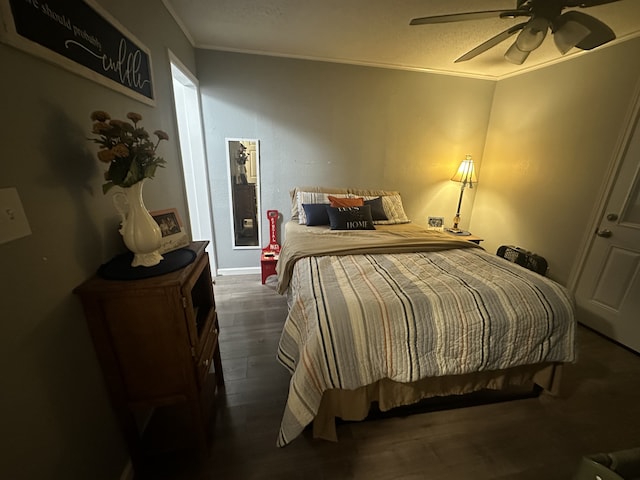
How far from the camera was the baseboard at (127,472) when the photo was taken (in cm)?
107

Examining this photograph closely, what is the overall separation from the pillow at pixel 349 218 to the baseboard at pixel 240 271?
49.4 inches

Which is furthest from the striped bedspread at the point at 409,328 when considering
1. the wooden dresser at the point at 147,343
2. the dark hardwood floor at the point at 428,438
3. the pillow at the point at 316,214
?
the pillow at the point at 316,214

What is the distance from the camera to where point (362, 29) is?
2039mm

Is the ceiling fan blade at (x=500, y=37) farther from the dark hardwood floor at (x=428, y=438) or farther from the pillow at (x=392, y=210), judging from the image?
the dark hardwood floor at (x=428, y=438)

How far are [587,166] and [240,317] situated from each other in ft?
11.1

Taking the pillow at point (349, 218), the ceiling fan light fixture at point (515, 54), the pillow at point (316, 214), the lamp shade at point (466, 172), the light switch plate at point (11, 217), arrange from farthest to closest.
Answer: the lamp shade at point (466, 172) < the pillow at point (316, 214) < the pillow at point (349, 218) < the ceiling fan light fixture at point (515, 54) < the light switch plate at point (11, 217)

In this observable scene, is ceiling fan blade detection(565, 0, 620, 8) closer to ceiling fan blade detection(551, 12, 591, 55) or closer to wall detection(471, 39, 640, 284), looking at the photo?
ceiling fan blade detection(551, 12, 591, 55)

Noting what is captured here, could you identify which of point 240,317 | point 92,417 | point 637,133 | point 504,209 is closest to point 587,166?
point 637,133

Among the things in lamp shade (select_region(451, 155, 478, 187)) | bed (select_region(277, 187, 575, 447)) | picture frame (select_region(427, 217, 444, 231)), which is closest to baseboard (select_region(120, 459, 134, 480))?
bed (select_region(277, 187, 575, 447))

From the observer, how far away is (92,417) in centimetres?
94

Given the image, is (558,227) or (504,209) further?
(504,209)

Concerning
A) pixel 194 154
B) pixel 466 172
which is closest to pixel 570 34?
pixel 466 172

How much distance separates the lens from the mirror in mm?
2746

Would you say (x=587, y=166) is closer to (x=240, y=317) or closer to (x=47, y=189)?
(x=240, y=317)
